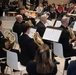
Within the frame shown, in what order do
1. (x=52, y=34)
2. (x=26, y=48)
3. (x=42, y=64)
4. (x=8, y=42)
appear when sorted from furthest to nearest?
(x=52, y=34), (x=8, y=42), (x=26, y=48), (x=42, y=64)

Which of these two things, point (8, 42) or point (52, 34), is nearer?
point (8, 42)

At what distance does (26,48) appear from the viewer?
4.94 m

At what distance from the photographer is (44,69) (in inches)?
134

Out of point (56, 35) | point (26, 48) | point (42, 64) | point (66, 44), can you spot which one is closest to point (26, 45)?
point (26, 48)

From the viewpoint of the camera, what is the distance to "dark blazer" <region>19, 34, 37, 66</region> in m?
4.86

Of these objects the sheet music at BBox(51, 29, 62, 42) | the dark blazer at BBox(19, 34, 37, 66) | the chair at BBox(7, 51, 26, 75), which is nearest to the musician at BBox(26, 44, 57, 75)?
the chair at BBox(7, 51, 26, 75)

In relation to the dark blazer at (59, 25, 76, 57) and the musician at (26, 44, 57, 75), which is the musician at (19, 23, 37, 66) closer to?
the dark blazer at (59, 25, 76, 57)

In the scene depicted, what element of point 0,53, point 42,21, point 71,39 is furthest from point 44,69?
point 42,21

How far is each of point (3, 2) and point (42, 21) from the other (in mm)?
14751

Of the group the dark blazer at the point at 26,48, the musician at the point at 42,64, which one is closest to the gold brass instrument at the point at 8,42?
the dark blazer at the point at 26,48

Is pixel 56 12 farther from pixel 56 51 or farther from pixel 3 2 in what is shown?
pixel 56 51

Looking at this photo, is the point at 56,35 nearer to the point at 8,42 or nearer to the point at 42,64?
the point at 8,42

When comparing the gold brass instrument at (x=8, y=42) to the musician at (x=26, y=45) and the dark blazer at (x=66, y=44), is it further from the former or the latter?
the dark blazer at (x=66, y=44)

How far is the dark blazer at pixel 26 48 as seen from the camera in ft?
15.9
